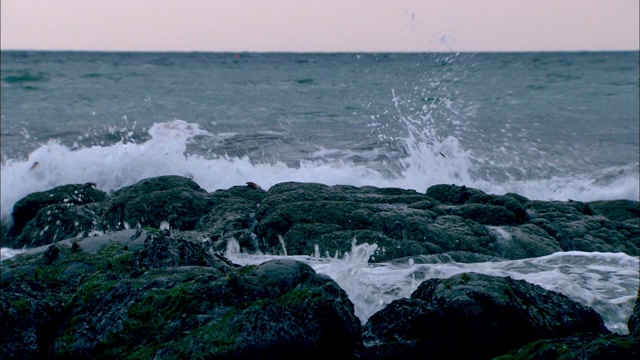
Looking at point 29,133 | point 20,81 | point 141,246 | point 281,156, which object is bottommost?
point 141,246

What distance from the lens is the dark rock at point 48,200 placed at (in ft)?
23.6

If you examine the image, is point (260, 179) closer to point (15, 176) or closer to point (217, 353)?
point (15, 176)

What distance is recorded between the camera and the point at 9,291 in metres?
3.64

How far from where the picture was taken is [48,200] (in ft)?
24.0

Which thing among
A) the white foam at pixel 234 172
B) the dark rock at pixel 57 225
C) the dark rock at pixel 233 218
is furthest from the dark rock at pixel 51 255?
the white foam at pixel 234 172

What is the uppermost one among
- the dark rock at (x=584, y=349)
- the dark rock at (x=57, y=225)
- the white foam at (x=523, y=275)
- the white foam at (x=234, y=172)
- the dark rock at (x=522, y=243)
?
the white foam at (x=234, y=172)

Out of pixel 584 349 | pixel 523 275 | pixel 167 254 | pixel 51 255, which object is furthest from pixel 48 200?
pixel 584 349

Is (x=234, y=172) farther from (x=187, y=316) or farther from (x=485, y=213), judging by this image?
(x=187, y=316)

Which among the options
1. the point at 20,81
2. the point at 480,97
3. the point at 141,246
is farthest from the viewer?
the point at 20,81

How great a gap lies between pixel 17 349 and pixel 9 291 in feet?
1.47

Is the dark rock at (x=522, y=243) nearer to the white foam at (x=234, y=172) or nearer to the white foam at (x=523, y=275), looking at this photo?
the white foam at (x=523, y=275)

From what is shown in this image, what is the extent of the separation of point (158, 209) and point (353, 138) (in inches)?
311

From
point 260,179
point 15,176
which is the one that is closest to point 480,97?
point 260,179

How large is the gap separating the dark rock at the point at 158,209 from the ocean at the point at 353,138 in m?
1.09
